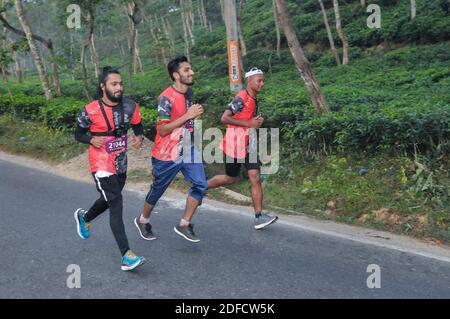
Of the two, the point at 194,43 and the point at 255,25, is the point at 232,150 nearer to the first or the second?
the point at 255,25

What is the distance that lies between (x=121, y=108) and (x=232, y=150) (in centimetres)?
165

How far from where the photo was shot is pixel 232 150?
6273 millimetres

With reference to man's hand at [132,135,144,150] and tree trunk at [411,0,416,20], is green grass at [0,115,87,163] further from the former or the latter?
tree trunk at [411,0,416,20]

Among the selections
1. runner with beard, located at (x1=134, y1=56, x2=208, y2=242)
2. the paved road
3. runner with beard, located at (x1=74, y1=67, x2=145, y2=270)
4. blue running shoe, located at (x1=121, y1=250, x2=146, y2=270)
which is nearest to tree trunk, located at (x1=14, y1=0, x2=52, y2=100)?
the paved road

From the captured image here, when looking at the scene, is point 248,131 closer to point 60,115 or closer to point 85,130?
point 85,130

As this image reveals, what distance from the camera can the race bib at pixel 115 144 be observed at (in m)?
5.03

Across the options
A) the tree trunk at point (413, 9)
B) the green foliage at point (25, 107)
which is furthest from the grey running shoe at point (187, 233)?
the tree trunk at point (413, 9)

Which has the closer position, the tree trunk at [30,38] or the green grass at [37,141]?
the green grass at [37,141]

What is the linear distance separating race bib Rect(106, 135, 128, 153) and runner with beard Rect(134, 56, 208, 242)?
429mm

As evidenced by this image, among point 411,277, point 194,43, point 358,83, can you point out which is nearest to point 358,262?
point 411,277

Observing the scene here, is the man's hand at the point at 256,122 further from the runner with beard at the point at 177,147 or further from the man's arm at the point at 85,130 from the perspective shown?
the man's arm at the point at 85,130

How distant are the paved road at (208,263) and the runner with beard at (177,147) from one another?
0.30m

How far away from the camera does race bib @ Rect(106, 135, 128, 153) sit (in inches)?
198

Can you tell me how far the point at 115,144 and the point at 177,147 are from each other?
2.47 feet
